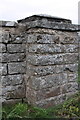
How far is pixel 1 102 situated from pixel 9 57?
918 millimetres

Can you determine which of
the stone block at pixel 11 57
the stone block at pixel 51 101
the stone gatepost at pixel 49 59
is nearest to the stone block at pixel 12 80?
the stone gatepost at pixel 49 59

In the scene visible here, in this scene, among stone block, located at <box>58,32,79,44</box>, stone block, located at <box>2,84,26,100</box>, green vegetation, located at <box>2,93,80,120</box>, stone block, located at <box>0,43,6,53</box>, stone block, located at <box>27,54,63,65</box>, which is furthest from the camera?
stone block, located at <box>58,32,79,44</box>

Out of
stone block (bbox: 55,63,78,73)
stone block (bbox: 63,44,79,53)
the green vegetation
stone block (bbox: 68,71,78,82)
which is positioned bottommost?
the green vegetation

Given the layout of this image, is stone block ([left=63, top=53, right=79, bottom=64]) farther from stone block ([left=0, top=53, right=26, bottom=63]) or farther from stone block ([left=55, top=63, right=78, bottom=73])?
stone block ([left=0, top=53, right=26, bottom=63])

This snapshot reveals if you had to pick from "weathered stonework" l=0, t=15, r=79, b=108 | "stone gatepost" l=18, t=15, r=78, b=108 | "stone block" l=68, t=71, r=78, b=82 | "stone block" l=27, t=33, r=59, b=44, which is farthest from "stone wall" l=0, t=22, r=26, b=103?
"stone block" l=68, t=71, r=78, b=82

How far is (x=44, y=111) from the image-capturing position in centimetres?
342

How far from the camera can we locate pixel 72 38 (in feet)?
13.1

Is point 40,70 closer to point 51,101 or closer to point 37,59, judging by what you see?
point 37,59

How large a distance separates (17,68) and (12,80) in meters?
0.26

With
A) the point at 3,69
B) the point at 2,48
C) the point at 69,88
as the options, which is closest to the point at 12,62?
the point at 3,69

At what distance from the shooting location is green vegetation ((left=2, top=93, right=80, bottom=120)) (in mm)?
3287

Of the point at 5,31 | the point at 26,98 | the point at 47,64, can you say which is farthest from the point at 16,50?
the point at 26,98

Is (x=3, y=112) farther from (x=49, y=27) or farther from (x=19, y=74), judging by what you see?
(x=49, y=27)

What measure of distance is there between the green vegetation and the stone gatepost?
0.17 m
